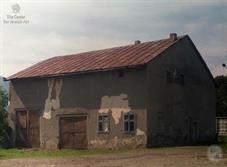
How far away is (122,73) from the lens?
85.1 ft

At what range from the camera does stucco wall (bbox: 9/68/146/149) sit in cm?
2517

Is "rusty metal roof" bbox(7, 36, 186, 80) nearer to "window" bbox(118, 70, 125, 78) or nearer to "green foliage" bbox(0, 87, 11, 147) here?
"window" bbox(118, 70, 125, 78)

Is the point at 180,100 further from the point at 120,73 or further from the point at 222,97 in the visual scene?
the point at 222,97

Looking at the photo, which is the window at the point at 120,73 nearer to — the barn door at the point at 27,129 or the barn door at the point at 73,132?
the barn door at the point at 73,132

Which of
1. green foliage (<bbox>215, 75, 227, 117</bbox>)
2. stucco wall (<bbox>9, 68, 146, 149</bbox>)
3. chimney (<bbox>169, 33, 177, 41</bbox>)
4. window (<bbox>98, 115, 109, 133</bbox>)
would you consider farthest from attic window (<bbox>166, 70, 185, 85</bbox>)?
green foliage (<bbox>215, 75, 227, 117</bbox>)

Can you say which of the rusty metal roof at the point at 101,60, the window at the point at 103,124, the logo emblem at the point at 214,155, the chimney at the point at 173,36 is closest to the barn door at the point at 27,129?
the rusty metal roof at the point at 101,60

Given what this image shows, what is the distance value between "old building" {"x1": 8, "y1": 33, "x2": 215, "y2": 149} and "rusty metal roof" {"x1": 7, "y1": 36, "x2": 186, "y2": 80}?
65mm

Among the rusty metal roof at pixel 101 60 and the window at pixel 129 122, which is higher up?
the rusty metal roof at pixel 101 60

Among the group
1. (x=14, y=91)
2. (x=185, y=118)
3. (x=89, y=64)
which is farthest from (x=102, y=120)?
(x=14, y=91)

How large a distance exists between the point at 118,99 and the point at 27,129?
765cm

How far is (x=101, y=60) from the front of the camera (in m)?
28.4

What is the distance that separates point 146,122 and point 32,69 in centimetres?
1079

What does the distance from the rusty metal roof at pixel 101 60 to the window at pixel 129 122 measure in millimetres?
2727

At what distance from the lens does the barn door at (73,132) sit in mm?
27141
